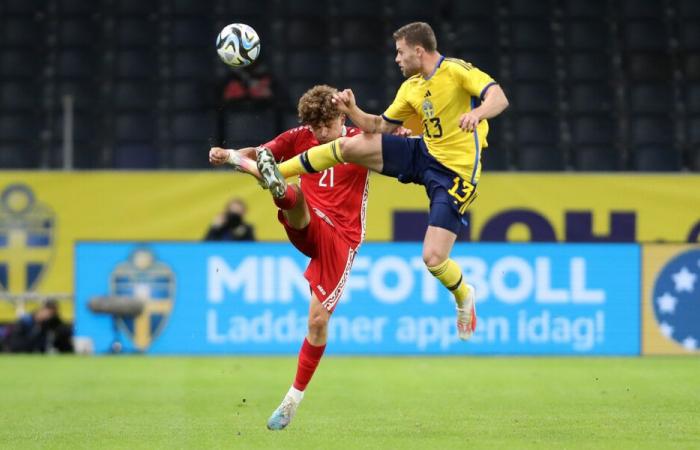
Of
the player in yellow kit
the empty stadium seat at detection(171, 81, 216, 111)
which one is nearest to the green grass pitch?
the player in yellow kit

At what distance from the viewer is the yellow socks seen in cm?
861

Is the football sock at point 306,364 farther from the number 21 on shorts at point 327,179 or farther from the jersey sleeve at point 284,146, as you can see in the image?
the jersey sleeve at point 284,146

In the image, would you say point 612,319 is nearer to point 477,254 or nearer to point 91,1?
point 477,254

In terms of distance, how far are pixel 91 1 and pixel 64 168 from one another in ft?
9.06

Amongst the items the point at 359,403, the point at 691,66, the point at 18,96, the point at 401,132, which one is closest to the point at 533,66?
the point at 691,66

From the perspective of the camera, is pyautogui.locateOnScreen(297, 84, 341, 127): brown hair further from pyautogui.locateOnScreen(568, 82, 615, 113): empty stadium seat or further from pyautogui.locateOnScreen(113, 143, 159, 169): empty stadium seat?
pyautogui.locateOnScreen(568, 82, 615, 113): empty stadium seat

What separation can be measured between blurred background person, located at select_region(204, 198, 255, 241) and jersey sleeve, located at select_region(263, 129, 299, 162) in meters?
6.82

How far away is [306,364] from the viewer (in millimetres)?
8758

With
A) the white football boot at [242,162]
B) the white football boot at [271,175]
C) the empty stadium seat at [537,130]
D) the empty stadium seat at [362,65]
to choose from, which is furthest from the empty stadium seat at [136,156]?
the white football boot at [271,175]

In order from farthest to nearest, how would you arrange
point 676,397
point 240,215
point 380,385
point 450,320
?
point 240,215, point 450,320, point 380,385, point 676,397

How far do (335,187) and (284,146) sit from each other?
45cm

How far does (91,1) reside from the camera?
1948 cm

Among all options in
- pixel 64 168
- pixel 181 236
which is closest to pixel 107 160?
pixel 64 168

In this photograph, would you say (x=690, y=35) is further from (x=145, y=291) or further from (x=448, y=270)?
(x=448, y=270)
